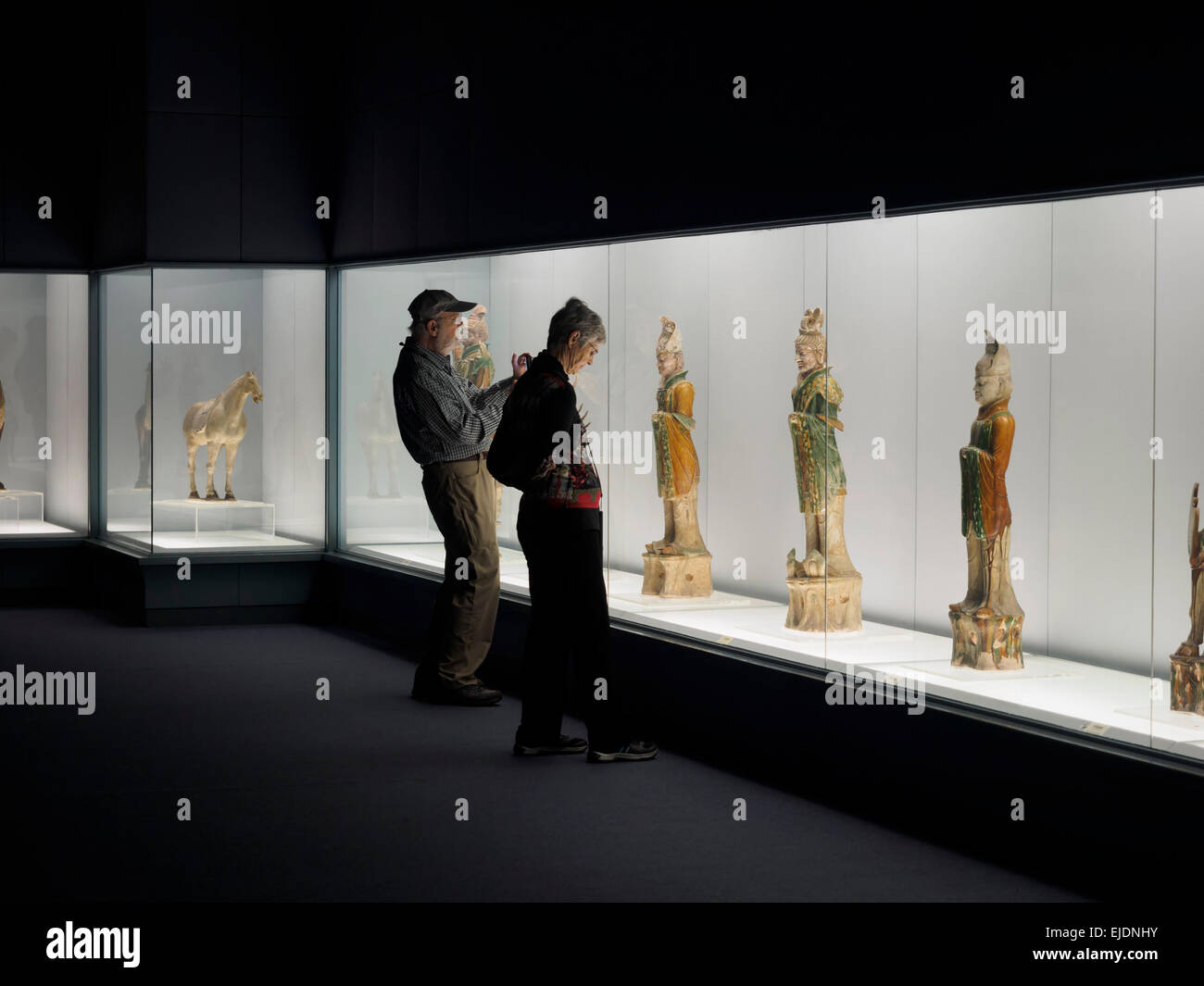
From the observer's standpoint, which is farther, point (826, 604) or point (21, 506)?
point (21, 506)

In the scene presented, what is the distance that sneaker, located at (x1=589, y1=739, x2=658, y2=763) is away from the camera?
6.24m

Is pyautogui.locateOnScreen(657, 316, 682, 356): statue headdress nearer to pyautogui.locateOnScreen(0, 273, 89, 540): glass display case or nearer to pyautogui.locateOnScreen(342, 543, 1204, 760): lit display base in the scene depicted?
pyautogui.locateOnScreen(342, 543, 1204, 760): lit display base

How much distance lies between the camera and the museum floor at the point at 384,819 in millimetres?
4715

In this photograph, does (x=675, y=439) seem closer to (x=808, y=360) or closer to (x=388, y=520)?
(x=808, y=360)

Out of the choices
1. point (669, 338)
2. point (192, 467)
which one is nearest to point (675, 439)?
point (669, 338)

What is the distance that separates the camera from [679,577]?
23.9 feet

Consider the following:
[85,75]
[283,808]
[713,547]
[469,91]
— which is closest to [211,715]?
[283,808]

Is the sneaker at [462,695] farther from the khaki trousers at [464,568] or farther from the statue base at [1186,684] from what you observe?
the statue base at [1186,684]

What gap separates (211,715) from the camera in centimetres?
725

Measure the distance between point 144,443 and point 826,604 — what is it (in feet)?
19.3

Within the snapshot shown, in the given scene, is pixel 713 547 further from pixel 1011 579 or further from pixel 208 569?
pixel 208 569

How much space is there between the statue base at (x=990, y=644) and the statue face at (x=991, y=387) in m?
0.80

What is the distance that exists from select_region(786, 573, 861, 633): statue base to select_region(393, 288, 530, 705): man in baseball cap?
64.9 inches

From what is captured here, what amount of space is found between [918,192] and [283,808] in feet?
10.4
